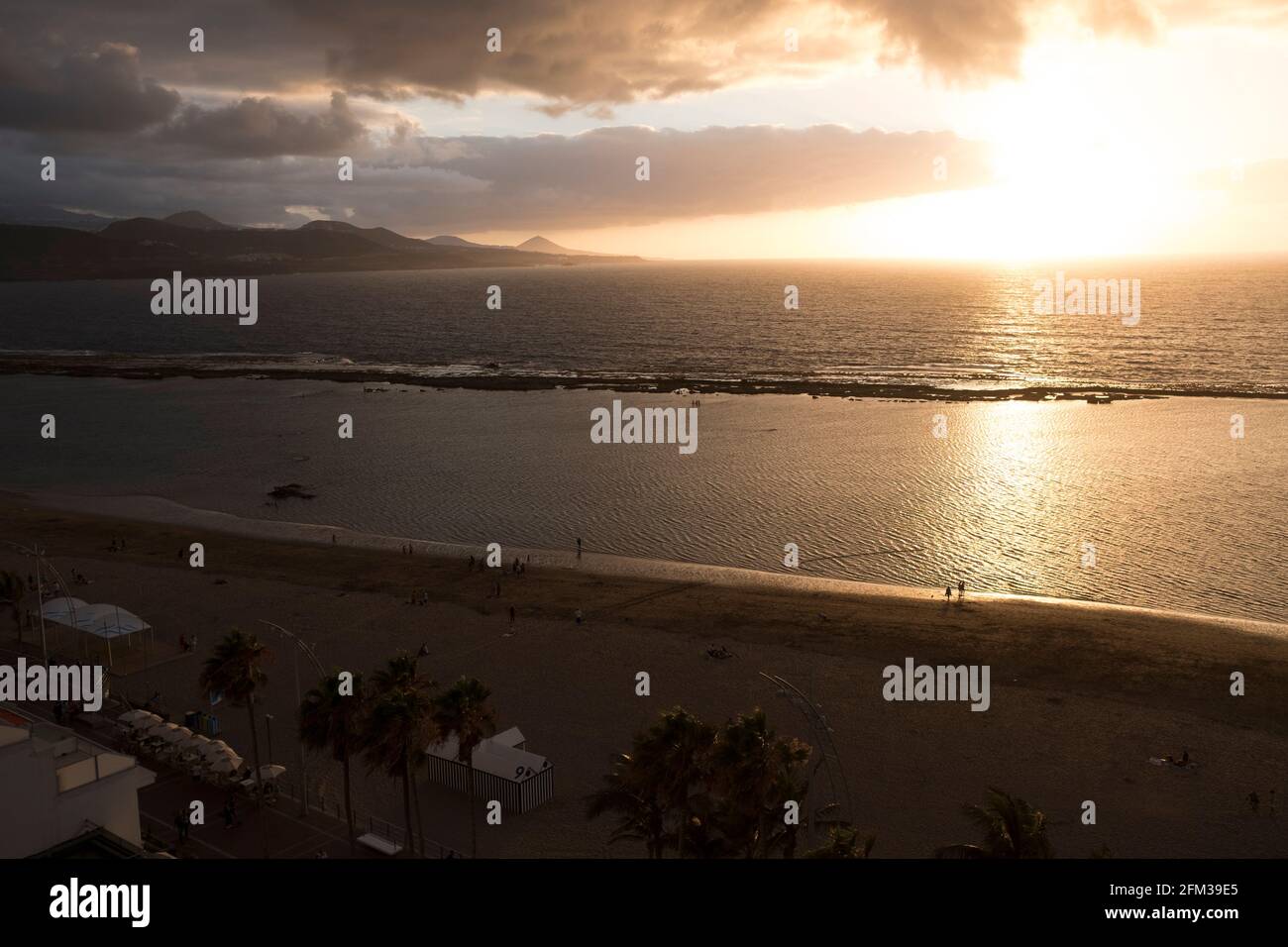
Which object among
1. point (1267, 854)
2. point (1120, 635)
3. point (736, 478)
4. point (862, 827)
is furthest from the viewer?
point (736, 478)

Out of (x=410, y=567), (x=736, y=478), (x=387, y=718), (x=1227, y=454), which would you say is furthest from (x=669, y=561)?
(x=1227, y=454)

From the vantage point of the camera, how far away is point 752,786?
745 inches

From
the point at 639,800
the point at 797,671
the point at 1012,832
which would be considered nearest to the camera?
the point at 1012,832

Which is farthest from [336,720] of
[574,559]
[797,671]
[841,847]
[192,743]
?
[574,559]

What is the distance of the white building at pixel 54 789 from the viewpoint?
16078 millimetres

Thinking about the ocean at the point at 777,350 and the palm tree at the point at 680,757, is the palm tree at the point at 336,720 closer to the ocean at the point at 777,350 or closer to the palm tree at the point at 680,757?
the palm tree at the point at 680,757

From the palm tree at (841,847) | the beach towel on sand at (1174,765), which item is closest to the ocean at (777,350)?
the beach towel on sand at (1174,765)

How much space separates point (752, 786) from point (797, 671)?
54.7 ft

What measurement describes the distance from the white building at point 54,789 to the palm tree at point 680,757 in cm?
987

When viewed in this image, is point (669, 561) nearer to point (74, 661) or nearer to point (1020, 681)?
point (1020, 681)

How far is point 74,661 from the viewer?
36.0 metres

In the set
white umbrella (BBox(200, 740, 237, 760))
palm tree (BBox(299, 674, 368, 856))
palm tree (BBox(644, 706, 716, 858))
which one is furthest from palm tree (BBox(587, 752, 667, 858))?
white umbrella (BBox(200, 740, 237, 760))

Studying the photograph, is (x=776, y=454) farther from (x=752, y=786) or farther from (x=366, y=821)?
(x=752, y=786)

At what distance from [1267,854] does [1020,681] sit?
11242 mm
